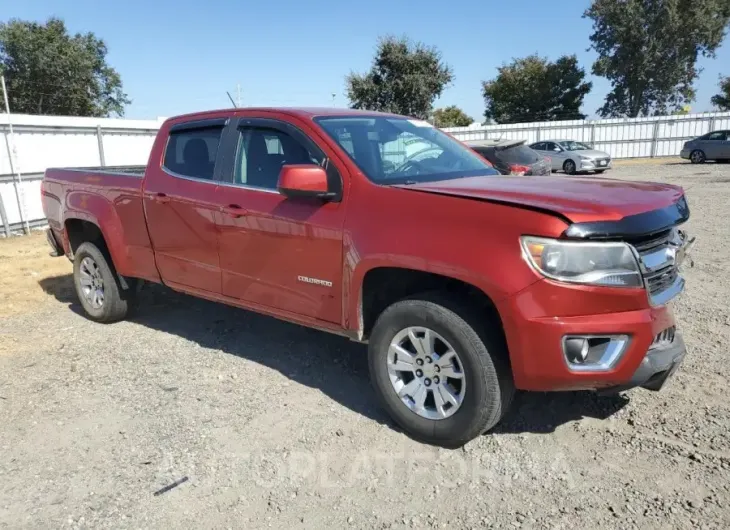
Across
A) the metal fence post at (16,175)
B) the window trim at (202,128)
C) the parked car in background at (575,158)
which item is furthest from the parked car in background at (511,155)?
the window trim at (202,128)

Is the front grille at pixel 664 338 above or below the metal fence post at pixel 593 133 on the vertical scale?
below

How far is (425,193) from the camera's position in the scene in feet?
10.6

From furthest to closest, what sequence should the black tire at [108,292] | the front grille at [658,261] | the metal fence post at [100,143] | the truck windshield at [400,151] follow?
the metal fence post at [100,143]
the black tire at [108,292]
the truck windshield at [400,151]
the front grille at [658,261]

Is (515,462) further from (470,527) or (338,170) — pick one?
(338,170)

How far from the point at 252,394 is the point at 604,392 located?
7.50 ft

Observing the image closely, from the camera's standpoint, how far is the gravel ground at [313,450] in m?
2.79

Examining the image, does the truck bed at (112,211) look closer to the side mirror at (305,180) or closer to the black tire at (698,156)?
the side mirror at (305,180)

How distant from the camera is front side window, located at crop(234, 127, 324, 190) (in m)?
3.98

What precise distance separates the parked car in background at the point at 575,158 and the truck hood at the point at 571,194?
21503mm

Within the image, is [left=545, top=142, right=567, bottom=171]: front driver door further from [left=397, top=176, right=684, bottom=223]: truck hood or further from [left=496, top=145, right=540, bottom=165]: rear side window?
[left=397, top=176, right=684, bottom=223]: truck hood

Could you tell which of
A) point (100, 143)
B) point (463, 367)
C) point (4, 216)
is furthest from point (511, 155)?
point (463, 367)

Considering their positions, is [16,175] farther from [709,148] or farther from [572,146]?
[709,148]

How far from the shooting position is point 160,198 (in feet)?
15.7

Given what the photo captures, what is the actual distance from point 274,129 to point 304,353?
1793 millimetres
